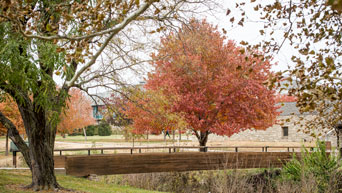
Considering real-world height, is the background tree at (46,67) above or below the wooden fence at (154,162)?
above

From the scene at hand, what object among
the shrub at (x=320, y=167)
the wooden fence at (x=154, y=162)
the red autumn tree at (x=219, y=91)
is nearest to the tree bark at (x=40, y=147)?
the wooden fence at (x=154, y=162)

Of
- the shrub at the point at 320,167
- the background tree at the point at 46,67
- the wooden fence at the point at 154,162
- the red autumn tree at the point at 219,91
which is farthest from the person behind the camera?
the red autumn tree at the point at 219,91

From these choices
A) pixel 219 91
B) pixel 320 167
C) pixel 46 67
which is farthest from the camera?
pixel 219 91

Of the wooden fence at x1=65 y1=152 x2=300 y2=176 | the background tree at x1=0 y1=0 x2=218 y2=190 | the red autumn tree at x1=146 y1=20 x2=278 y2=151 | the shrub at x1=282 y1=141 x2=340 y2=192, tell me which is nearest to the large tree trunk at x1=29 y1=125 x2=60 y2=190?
the background tree at x1=0 y1=0 x2=218 y2=190

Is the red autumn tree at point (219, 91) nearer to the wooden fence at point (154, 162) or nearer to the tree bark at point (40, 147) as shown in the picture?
the wooden fence at point (154, 162)

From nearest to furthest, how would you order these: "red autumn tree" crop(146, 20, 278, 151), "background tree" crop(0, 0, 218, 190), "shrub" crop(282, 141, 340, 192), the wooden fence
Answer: "background tree" crop(0, 0, 218, 190) < "shrub" crop(282, 141, 340, 192) < the wooden fence < "red autumn tree" crop(146, 20, 278, 151)

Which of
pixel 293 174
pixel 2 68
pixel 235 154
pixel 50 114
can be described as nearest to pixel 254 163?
pixel 235 154

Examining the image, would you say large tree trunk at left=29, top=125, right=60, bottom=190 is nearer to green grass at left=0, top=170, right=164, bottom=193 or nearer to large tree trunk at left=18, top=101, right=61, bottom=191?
large tree trunk at left=18, top=101, right=61, bottom=191

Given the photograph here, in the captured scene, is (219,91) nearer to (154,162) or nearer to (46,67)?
(154,162)

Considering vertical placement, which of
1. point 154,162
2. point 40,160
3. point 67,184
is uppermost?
point 40,160

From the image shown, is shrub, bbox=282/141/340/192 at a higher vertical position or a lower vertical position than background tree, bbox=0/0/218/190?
lower

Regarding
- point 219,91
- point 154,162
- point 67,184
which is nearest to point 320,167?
point 219,91

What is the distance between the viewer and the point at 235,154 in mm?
15328

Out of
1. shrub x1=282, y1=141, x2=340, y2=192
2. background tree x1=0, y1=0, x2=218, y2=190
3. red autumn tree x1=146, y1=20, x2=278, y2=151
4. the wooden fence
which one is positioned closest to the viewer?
background tree x1=0, y1=0, x2=218, y2=190
